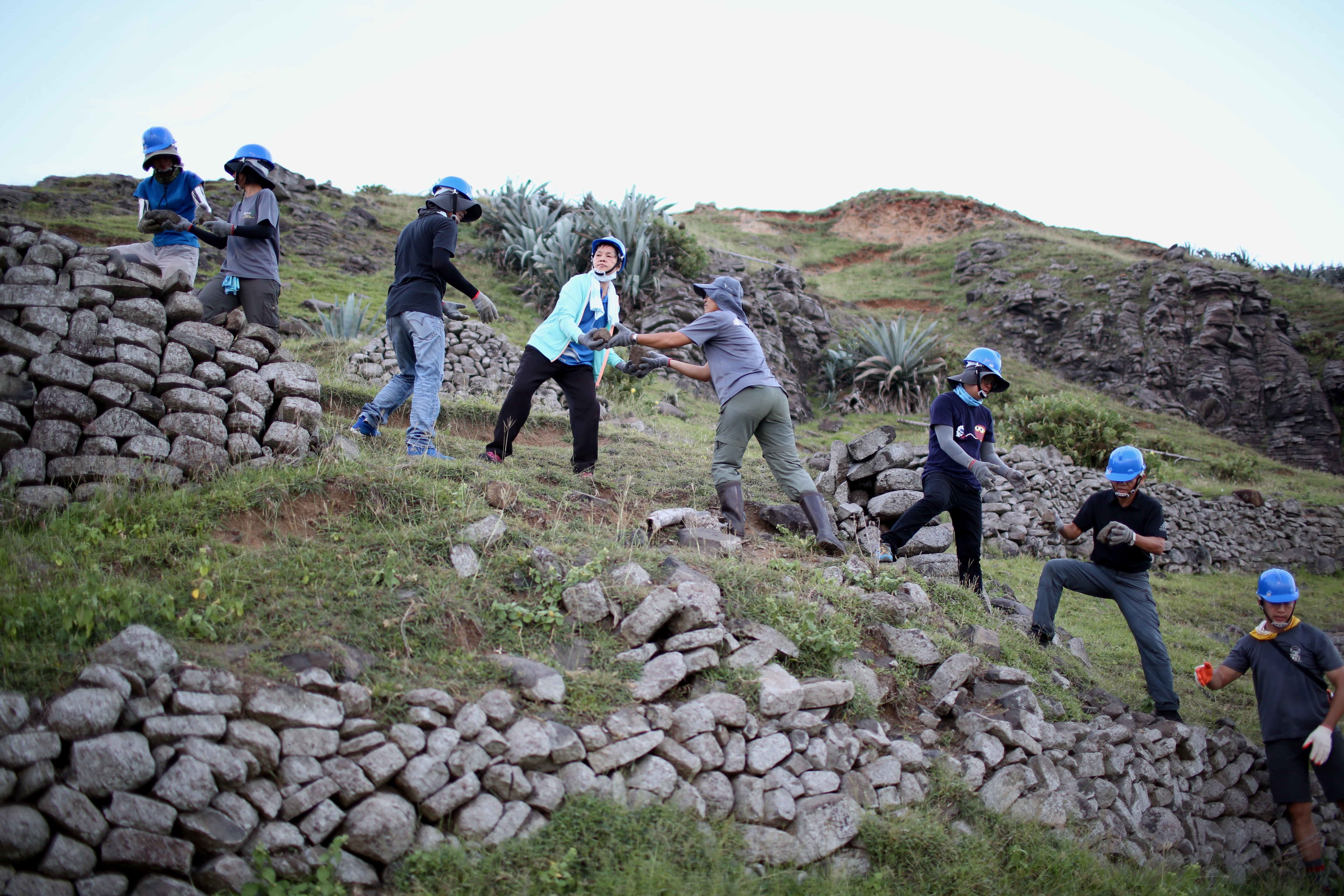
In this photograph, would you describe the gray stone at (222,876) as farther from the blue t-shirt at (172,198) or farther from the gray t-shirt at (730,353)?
the blue t-shirt at (172,198)

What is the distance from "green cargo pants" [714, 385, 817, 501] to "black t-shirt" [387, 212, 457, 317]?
2.15m

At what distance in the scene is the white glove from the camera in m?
4.52

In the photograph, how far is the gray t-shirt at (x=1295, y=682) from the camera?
4.68 m

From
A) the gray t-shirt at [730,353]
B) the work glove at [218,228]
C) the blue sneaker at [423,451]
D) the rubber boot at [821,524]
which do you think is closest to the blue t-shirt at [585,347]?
the gray t-shirt at [730,353]

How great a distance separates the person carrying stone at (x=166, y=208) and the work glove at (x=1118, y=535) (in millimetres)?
6019

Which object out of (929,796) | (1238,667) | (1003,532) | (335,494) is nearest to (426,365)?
(335,494)

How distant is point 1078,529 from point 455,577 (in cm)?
404

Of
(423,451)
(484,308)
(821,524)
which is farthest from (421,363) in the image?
(821,524)

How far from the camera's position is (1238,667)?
4.97m

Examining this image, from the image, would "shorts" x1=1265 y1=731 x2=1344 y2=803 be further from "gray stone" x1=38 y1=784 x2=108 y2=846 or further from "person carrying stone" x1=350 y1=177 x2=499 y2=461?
"gray stone" x1=38 y1=784 x2=108 y2=846

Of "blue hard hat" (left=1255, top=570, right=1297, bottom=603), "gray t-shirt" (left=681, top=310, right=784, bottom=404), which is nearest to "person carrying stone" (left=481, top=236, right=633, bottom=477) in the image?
"gray t-shirt" (left=681, top=310, right=784, bottom=404)

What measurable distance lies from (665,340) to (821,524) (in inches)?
64.8

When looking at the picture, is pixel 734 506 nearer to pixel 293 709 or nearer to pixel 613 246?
pixel 613 246

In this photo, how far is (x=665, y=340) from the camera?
217 inches
